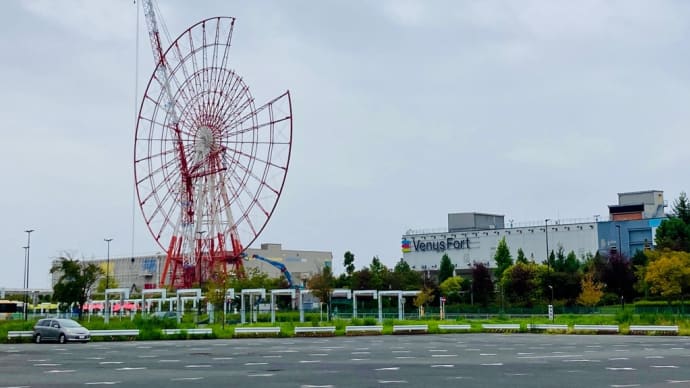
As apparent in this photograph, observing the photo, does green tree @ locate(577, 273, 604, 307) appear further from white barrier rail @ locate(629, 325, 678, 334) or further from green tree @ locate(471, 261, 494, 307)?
white barrier rail @ locate(629, 325, 678, 334)

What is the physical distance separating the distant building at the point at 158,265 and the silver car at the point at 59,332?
94224mm

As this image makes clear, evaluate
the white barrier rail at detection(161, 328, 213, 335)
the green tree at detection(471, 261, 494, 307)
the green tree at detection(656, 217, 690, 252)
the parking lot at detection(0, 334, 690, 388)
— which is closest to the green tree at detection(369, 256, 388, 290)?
the green tree at detection(471, 261, 494, 307)

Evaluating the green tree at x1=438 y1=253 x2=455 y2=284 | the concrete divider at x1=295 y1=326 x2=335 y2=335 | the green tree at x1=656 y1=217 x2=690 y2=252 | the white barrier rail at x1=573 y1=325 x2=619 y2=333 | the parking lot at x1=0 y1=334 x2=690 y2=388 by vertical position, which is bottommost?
the white barrier rail at x1=573 y1=325 x2=619 y2=333

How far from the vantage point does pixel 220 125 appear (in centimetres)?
7512

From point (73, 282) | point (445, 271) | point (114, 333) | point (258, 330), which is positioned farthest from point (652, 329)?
point (445, 271)

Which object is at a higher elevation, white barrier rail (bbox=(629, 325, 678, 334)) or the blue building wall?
the blue building wall

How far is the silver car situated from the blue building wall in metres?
102

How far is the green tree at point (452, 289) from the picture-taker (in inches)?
4162

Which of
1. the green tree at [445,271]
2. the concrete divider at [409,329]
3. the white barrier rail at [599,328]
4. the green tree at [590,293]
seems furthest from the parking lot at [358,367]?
the green tree at [445,271]

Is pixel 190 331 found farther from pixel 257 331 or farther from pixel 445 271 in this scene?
pixel 445 271

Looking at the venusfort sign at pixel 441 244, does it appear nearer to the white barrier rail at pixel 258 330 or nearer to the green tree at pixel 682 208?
the green tree at pixel 682 208

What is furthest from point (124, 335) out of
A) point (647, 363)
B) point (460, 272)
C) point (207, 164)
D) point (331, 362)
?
point (460, 272)

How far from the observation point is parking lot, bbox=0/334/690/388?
18391 millimetres

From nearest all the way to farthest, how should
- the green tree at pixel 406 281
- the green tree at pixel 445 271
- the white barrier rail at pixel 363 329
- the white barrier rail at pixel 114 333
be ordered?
the white barrier rail at pixel 114 333 → the white barrier rail at pixel 363 329 → the green tree at pixel 406 281 → the green tree at pixel 445 271
